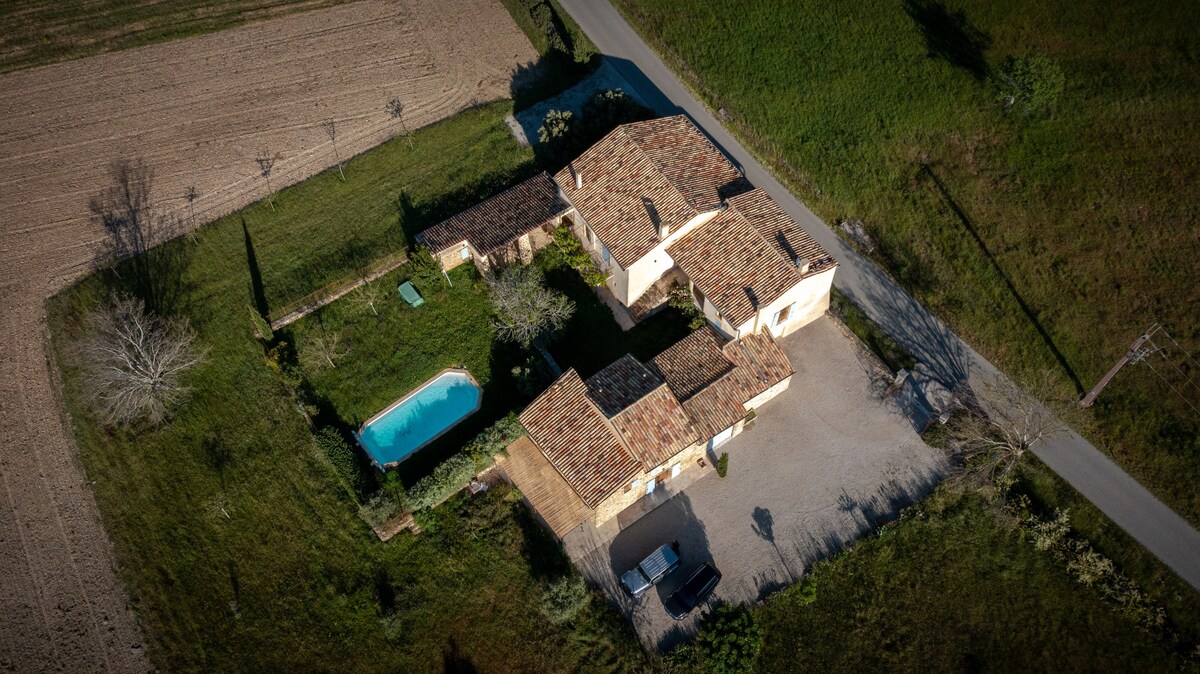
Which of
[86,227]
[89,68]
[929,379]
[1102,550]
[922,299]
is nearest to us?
[1102,550]

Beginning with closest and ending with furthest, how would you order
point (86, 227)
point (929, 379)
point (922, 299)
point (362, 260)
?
point (929, 379) < point (922, 299) < point (362, 260) < point (86, 227)

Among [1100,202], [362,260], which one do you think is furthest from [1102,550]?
[362,260]

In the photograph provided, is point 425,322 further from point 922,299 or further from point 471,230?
point 922,299

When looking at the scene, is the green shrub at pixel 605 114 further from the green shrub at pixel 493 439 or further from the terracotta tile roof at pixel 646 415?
the green shrub at pixel 493 439

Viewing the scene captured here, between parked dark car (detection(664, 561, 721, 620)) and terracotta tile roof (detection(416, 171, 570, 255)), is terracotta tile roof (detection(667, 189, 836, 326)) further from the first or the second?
parked dark car (detection(664, 561, 721, 620))

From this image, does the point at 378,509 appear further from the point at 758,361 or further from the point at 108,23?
the point at 108,23

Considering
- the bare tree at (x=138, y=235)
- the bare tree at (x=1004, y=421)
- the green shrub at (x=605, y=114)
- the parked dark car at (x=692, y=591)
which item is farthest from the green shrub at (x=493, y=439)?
the bare tree at (x=138, y=235)

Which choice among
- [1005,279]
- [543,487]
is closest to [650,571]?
[543,487]

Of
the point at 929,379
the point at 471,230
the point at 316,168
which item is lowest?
the point at 929,379
